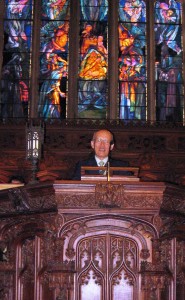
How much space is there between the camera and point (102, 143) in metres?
5.65

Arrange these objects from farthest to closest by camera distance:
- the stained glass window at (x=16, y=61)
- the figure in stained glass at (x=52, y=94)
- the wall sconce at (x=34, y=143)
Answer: the stained glass window at (x=16, y=61) → the figure in stained glass at (x=52, y=94) → the wall sconce at (x=34, y=143)


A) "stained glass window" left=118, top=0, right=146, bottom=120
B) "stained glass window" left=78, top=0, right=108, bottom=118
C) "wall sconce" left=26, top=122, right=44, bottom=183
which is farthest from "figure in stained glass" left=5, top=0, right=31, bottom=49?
"wall sconce" left=26, top=122, right=44, bottom=183

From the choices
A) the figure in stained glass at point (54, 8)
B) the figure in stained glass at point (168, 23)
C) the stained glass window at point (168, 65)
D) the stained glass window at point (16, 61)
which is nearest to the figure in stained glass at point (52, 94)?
the stained glass window at point (16, 61)

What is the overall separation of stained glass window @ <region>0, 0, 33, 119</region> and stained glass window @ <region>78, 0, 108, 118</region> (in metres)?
1.05

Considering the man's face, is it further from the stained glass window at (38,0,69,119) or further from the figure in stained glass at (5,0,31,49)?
the figure in stained glass at (5,0,31,49)

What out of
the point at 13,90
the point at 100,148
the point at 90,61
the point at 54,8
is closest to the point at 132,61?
the point at 90,61

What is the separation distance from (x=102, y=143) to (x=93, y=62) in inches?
307

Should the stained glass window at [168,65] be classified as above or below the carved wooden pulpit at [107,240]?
above

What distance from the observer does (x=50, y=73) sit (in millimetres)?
13133

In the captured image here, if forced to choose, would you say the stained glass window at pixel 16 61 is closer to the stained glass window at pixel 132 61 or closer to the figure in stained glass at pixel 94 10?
the figure in stained glass at pixel 94 10

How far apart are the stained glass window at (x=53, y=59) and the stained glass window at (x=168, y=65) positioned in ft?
6.02

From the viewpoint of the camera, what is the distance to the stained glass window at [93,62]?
42.7ft

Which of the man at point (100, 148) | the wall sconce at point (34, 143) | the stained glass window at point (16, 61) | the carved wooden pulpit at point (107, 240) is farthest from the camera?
the stained glass window at point (16, 61)

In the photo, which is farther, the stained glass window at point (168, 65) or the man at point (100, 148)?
the stained glass window at point (168, 65)
